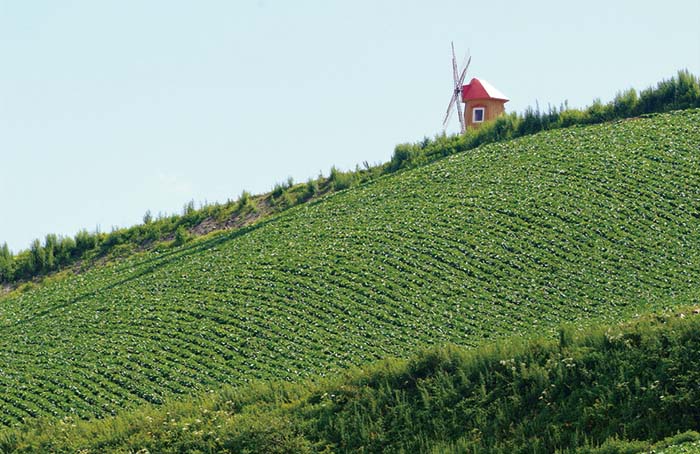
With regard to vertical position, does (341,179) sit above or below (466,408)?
above

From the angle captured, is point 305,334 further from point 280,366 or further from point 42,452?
point 42,452

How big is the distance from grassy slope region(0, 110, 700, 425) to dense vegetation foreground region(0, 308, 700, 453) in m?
2.10

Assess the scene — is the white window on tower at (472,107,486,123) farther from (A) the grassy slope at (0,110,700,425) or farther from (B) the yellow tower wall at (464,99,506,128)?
(A) the grassy slope at (0,110,700,425)

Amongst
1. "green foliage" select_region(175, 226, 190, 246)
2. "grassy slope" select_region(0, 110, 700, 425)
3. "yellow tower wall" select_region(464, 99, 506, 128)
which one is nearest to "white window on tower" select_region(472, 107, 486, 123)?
"yellow tower wall" select_region(464, 99, 506, 128)

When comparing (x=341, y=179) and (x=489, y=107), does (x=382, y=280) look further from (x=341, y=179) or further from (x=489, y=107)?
(x=489, y=107)

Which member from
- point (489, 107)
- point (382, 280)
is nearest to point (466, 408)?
point (382, 280)

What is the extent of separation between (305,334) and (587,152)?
15573mm

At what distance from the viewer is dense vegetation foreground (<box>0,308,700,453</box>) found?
896 inches

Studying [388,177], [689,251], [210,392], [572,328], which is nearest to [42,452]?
[210,392]

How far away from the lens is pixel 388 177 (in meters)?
46.2

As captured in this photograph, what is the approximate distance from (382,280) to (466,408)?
973 cm

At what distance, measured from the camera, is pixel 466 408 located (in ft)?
80.3

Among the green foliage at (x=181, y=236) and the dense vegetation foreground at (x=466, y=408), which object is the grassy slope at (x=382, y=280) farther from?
the green foliage at (x=181, y=236)

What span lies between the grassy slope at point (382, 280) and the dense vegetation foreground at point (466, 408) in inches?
82.7
